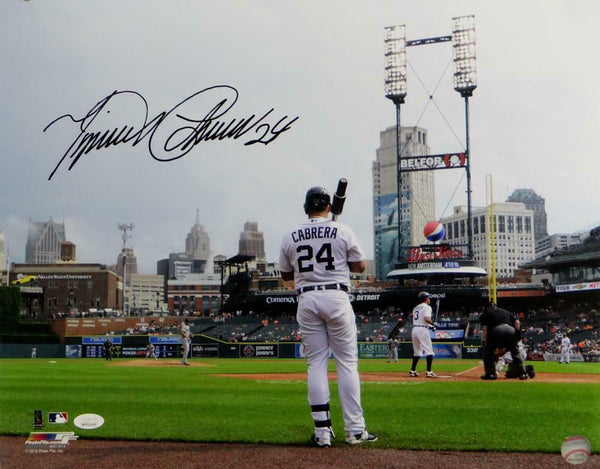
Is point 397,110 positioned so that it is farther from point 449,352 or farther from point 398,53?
point 449,352

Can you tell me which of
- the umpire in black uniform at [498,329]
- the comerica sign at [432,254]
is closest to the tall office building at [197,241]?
the umpire in black uniform at [498,329]

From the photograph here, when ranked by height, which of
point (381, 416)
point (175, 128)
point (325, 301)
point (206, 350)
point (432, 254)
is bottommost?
point (206, 350)

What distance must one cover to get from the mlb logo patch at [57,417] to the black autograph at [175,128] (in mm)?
2223

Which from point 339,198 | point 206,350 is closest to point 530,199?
point 339,198

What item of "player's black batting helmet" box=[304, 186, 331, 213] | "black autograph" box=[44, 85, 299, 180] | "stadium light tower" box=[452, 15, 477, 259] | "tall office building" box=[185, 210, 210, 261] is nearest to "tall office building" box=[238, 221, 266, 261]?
"tall office building" box=[185, 210, 210, 261]

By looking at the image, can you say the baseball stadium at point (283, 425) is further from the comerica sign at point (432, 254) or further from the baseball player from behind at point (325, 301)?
the comerica sign at point (432, 254)

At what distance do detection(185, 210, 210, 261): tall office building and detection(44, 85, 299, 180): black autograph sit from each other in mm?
730

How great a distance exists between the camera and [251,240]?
6121 millimetres

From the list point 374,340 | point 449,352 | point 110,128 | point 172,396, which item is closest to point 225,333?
point 374,340

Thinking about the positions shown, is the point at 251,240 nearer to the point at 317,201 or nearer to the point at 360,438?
the point at 317,201

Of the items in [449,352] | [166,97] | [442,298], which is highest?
[166,97]

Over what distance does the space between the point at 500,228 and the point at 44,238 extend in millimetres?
9716

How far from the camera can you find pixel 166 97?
5.81 metres

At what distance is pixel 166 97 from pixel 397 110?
2.11 metres
